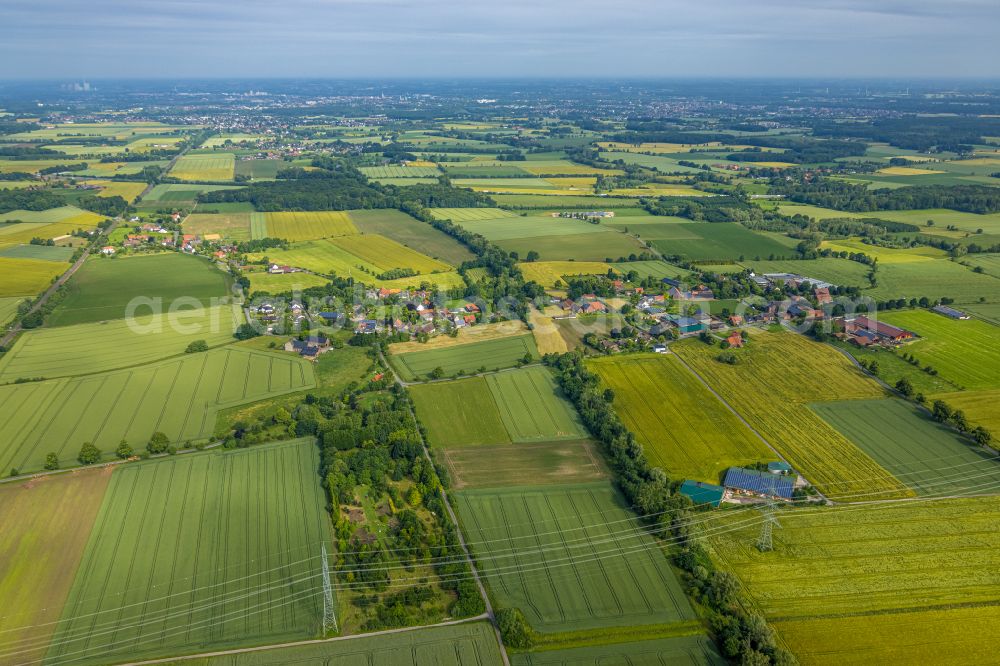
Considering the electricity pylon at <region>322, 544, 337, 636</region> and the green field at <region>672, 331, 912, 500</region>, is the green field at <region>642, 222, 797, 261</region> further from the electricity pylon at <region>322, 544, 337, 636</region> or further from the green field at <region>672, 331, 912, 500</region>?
the electricity pylon at <region>322, 544, 337, 636</region>

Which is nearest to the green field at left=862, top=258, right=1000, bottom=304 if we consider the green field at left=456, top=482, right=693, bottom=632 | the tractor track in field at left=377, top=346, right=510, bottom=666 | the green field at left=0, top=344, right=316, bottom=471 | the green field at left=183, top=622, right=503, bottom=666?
the green field at left=456, top=482, right=693, bottom=632

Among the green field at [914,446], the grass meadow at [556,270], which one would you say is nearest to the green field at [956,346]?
the green field at [914,446]

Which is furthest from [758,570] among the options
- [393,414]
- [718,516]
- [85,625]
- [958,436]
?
[85,625]

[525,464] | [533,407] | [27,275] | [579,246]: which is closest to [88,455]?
[525,464]

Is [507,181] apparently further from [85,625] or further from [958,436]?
[85,625]

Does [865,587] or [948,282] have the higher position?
[948,282]
